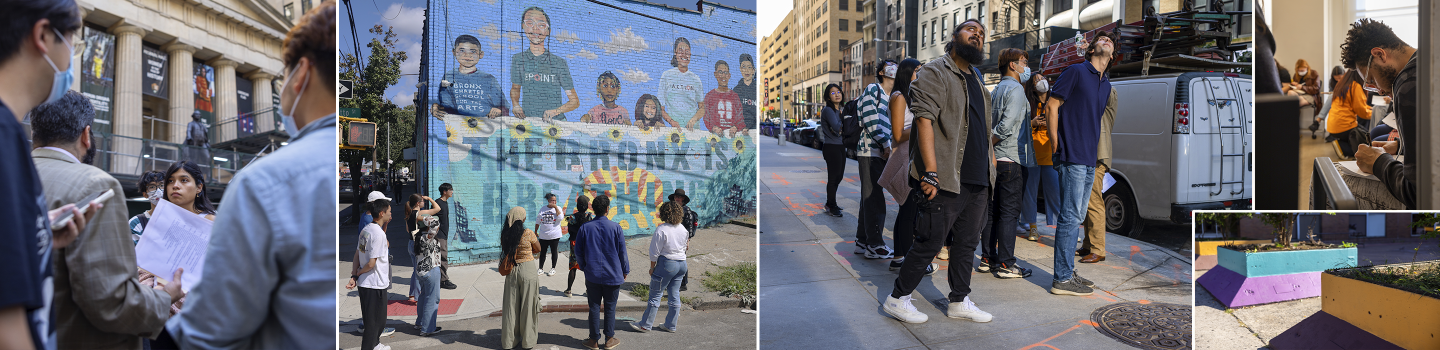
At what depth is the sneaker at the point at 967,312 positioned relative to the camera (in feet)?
9.17

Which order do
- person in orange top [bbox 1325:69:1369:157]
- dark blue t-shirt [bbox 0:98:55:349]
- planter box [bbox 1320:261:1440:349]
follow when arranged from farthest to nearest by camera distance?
planter box [bbox 1320:261:1440:349] → person in orange top [bbox 1325:69:1369:157] → dark blue t-shirt [bbox 0:98:55:349]

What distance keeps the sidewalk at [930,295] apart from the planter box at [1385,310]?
0.56m

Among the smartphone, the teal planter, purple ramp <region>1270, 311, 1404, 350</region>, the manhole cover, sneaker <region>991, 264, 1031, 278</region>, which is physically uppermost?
the smartphone

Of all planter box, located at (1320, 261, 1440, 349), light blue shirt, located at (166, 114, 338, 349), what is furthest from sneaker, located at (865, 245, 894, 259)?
light blue shirt, located at (166, 114, 338, 349)

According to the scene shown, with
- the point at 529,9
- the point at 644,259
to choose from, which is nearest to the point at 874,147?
the point at 644,259

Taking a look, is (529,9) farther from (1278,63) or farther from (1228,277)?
(1228,277)

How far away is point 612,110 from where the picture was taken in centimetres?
187

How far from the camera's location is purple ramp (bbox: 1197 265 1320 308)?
118 inches

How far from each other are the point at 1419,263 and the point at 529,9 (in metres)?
3.77

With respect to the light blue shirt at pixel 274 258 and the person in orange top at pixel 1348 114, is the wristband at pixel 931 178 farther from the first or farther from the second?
the light blue shirt at pixel 274 258

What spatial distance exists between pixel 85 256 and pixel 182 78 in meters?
0.89

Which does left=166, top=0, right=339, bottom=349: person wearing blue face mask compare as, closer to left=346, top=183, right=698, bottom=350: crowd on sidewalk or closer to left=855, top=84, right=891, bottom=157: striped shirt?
left=346, top=183, right=698, bottom=350: crowd on sidewalk

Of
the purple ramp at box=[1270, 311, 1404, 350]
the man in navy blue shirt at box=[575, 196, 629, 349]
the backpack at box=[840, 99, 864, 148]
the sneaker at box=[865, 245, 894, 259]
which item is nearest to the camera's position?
the man in navy blue shirt at box=[575, 196, 629, 349]

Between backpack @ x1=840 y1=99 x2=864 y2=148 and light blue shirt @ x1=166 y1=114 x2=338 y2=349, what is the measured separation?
330cm
